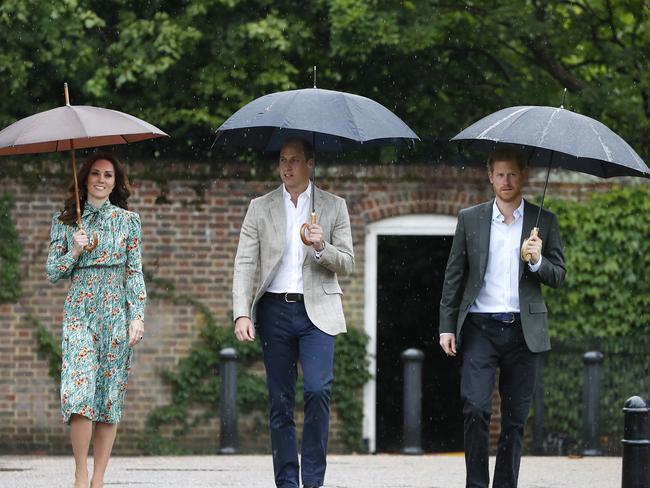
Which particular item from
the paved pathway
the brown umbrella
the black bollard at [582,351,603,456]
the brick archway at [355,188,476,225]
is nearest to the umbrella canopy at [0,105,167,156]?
the brown umbrella

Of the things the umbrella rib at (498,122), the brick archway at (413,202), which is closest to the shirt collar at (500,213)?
the umbrella rib at (498,122)

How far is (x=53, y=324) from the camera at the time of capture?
504 inches

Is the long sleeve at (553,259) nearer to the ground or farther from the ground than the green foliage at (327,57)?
nearer to the ground

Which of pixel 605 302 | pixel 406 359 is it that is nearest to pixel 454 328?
pixel 406 359

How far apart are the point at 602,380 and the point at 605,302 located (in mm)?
792

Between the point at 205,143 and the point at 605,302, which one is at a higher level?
the point at 205,143

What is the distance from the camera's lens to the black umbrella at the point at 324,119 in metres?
6.65

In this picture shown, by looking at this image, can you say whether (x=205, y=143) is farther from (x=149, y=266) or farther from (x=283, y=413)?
(x=283, y=413)

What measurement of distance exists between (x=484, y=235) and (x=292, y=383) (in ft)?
4.11

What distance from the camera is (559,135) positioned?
21.1 ft

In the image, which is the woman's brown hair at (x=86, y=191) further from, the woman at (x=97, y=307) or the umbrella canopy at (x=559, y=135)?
the umbrella canopy at (x=559, y=135)

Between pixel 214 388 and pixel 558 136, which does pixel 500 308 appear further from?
pixel 214 388

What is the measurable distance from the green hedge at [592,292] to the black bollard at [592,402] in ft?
1.64

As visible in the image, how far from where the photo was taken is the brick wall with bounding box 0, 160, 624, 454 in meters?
12.8
